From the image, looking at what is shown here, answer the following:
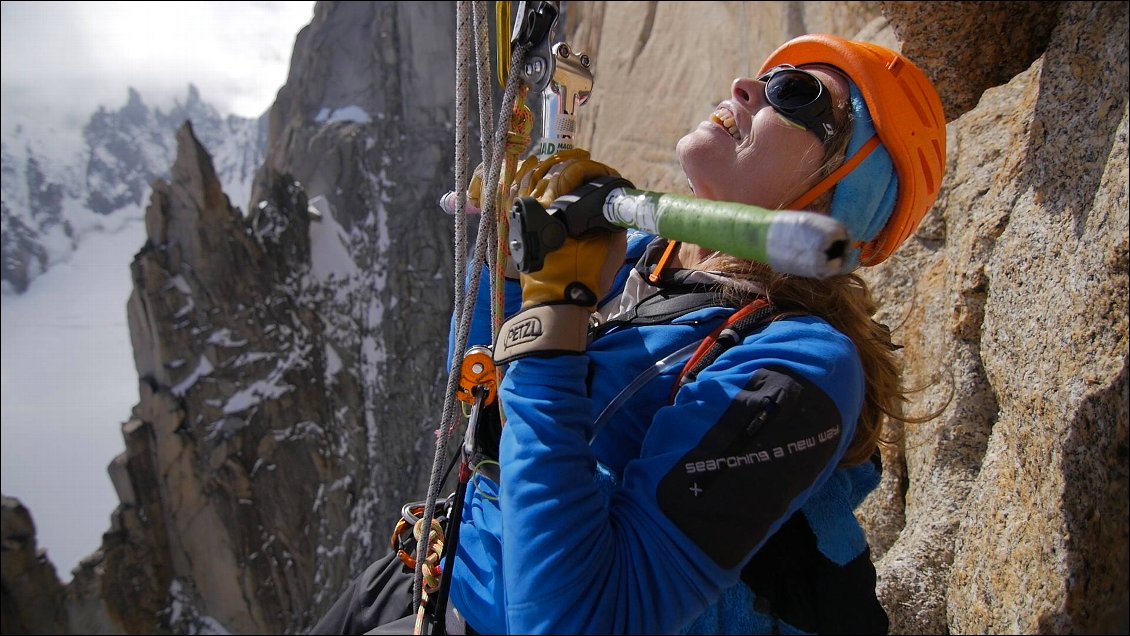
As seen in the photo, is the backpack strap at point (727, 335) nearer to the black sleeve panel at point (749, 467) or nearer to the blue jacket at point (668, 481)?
the blue jacket at point (668, 481)

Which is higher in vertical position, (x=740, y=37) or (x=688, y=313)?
(x=740, y=37)

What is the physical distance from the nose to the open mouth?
1.9 inches

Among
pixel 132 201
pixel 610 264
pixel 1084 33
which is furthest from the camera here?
pixel 132 201

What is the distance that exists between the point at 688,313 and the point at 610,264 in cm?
31

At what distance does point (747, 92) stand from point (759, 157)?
0.72 ft

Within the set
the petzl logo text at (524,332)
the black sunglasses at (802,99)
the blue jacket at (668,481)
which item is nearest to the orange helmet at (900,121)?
the black sunglasses at (802,99)

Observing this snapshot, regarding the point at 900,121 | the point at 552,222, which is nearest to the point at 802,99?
the point at 900,121

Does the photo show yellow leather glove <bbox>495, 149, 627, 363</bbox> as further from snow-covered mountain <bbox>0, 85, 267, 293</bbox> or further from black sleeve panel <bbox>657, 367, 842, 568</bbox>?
snow-covered mountain <bbox>0, 85, 267, 293</bbox>

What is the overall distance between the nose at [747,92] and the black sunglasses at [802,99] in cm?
3

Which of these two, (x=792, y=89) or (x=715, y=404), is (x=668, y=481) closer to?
(x=715, y=404)

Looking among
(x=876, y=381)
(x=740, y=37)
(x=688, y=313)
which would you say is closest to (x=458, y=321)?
(x=688, y=313)

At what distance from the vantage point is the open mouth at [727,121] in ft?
5.71

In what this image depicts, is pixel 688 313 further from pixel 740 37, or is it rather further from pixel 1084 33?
pixel 740 37

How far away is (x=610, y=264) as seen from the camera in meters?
1.42
